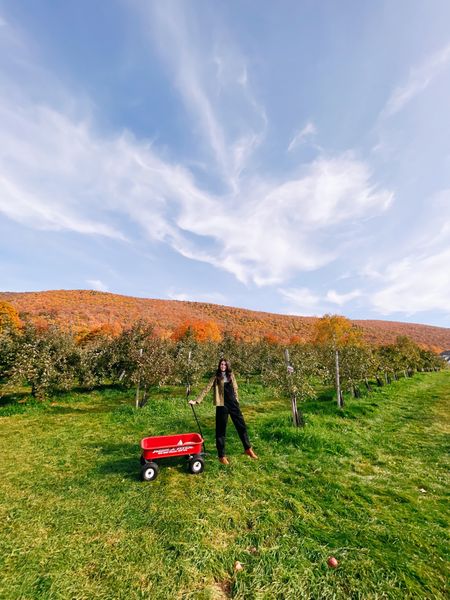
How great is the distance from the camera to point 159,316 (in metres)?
82.8

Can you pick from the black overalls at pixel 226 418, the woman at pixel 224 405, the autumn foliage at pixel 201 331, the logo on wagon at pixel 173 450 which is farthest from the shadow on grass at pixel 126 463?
the autumn foliage at pixel 201 331

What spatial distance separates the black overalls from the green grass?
1.57 feet

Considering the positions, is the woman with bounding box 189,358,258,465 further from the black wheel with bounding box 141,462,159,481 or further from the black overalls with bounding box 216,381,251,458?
the black wheel with bounding box 141,462,159,481

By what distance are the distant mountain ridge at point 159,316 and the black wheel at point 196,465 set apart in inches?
1987

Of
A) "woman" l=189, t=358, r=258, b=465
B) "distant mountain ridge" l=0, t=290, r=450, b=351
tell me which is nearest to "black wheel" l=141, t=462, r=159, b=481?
"woman" l=189, t=358, r=258, b=465

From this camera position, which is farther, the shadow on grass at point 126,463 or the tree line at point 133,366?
the tree line at point 133,366

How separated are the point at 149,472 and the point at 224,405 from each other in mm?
2228

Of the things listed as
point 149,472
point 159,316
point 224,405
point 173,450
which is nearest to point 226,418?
point 224,405

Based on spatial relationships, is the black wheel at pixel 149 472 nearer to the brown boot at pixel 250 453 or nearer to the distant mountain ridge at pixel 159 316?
the brown boot at pixel 250 453

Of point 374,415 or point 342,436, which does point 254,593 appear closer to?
point 342,436

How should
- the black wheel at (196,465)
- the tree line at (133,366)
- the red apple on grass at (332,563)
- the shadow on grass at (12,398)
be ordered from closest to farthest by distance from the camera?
the red apple on grass at (332,563), the black wheel at (196,465), the tree line at (133,366), the shadow on grass at (12,398)

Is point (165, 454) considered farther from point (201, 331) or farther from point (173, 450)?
point (201, 331)

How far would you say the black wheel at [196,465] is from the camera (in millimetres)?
6355

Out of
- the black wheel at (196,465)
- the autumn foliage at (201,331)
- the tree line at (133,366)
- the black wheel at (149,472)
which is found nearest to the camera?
the black wheel at (149,472)
